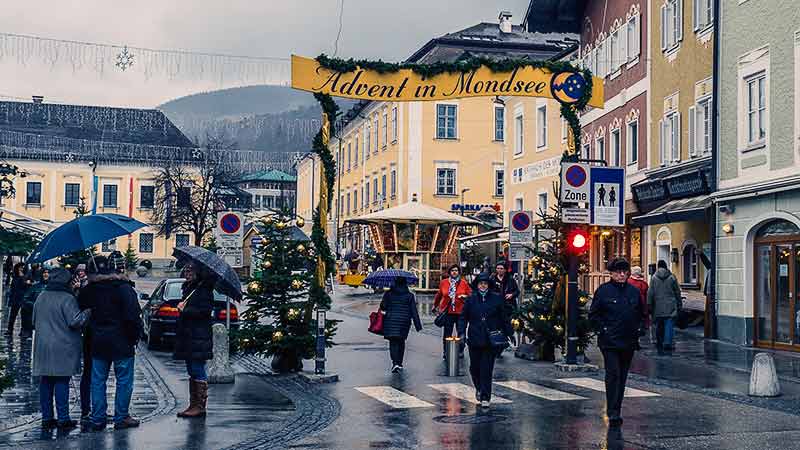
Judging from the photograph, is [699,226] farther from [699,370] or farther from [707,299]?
[699,370]

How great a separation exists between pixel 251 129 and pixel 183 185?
26.9 m

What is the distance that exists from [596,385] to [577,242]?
9.64ft

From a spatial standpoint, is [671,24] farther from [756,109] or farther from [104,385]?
[104,385]

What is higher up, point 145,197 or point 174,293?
point 145,197

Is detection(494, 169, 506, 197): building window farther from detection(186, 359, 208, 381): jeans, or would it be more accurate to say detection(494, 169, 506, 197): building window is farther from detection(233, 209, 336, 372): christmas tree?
detection(186, 359, 208, 381): jeans

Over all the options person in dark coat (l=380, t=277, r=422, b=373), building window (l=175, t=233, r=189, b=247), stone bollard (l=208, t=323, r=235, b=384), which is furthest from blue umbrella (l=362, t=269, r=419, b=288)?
A: building window (l=175, t=233, r=189, b=247)

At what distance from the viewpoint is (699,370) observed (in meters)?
17.9

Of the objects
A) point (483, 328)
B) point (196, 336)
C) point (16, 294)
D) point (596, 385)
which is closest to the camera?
point (196, 336)

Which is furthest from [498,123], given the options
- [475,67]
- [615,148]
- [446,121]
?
[475,67]

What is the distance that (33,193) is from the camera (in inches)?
3487

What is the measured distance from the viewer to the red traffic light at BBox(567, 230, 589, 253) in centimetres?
1736

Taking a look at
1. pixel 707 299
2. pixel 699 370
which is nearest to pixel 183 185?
pixel 707 299

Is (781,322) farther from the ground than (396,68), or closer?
closer

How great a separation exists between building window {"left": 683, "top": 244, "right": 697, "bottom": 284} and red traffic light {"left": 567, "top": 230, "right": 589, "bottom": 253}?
11165 mm
